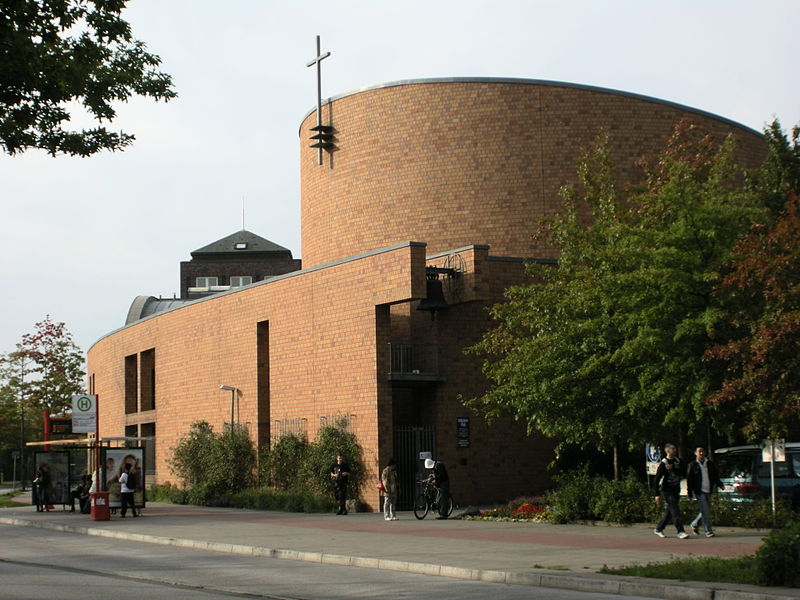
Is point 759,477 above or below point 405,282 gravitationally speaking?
below

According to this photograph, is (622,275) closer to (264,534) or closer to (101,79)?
(264,534)

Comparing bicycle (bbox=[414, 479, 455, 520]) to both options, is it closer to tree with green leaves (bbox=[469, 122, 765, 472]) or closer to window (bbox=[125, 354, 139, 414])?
tree with green leaves (bbox=[469, 122, 765, 472])

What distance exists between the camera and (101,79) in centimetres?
1393

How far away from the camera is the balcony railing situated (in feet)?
94.4

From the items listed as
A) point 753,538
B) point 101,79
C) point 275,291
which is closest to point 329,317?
point 275,291

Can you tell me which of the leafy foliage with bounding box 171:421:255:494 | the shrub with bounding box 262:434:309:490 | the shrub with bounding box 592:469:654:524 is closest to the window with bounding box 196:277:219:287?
the leafy foliage with bounding box 171:421:255:494

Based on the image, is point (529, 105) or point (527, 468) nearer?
point (527, 468)

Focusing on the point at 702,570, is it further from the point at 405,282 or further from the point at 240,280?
the point at 240,280

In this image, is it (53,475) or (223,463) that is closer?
(53,475)

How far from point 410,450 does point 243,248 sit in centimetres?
8050

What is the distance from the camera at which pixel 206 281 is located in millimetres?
104688

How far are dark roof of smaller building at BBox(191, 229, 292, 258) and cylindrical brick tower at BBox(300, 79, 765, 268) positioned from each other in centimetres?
6966

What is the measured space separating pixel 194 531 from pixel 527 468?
1002 centimetres

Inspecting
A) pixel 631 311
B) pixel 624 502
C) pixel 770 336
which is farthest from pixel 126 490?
pixel 770 336
